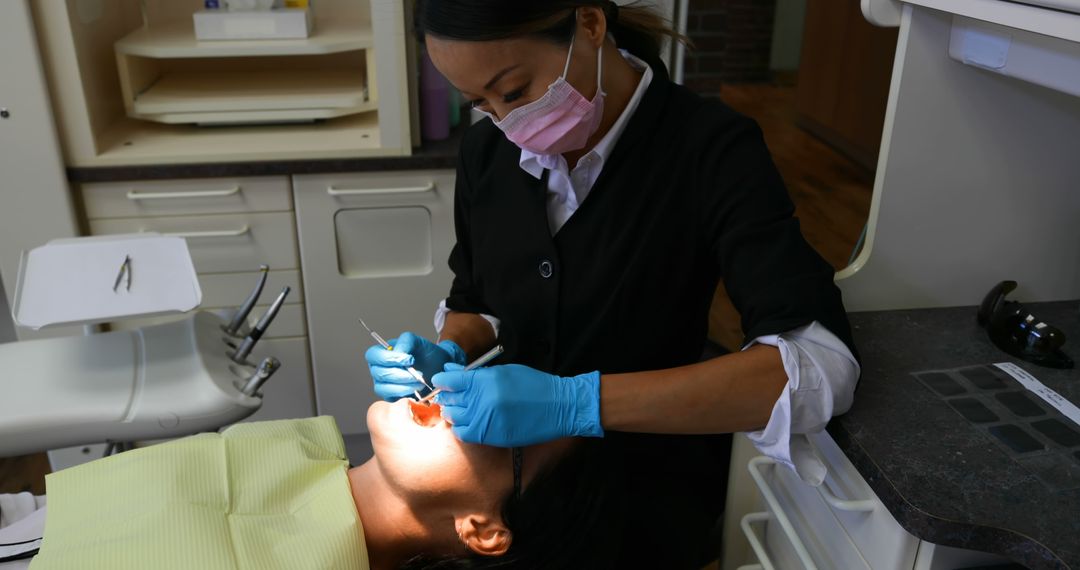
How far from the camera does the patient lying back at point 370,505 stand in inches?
45.3

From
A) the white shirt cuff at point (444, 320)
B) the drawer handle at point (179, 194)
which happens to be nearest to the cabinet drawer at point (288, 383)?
the drawer handle at point (179, 194)

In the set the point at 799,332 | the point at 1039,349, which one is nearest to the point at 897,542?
the point at 799,332

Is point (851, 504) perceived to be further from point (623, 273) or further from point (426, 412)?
point (426, 412)

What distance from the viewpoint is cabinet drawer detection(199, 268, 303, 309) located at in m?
2.31

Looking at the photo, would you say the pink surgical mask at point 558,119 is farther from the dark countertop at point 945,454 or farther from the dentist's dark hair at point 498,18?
the dark countertop at point 945,454

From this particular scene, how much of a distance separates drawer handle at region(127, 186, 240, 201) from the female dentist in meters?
0.92

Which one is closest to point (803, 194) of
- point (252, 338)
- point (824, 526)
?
point (252, 338)

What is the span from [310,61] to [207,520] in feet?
5.86

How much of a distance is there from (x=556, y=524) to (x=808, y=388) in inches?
15.4

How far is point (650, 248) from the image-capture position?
1.25 m

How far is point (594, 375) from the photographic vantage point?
1.10 meters

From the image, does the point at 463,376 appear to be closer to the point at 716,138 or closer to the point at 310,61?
the point at 716,138

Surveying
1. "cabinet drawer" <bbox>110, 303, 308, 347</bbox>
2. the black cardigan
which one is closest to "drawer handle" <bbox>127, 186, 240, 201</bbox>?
"cabinet drawer" <bbox>110, 303, 308, 347</bbox>

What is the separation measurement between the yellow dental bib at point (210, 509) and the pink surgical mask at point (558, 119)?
57cm
